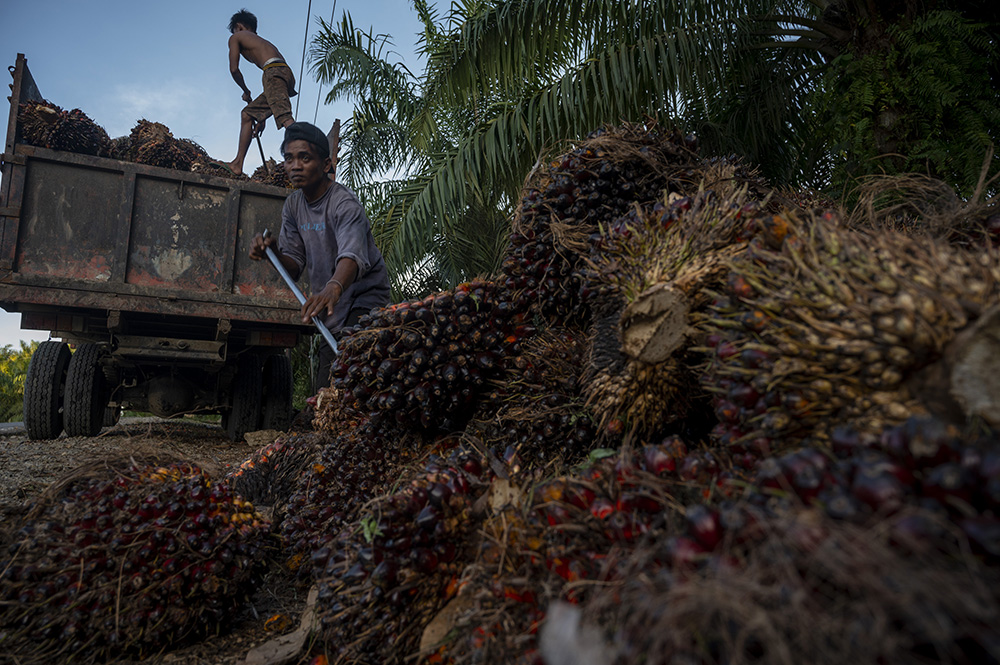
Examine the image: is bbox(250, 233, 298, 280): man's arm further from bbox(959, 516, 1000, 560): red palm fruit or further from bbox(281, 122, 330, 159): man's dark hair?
bbox(959, 516, 1000, 560): red palm fruit

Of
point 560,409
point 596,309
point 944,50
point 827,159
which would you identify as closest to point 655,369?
point 596,309

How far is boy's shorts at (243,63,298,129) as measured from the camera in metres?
6.91

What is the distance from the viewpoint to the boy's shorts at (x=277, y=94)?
6.91 metres

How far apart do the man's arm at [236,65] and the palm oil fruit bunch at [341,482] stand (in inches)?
275

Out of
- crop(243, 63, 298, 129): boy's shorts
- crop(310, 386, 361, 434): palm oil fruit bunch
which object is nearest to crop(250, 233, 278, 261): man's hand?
crop(310, 386, 361, 434): palm oil fruit bunch

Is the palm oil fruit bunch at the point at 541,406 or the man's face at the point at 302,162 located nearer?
the palm oil fruit bunch at the point at 541,406

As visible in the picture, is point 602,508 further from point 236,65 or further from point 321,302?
point 236,65

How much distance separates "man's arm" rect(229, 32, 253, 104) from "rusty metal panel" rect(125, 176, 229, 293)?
2.58 meters

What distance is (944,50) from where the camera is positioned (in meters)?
4.70

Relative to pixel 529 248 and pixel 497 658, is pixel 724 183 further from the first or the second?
pixel 497 658

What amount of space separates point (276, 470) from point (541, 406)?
60.6 inches

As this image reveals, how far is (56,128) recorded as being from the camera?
5273 millimetres

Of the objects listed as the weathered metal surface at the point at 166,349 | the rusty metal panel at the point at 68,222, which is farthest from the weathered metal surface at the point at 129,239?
the weathered metal surface at the point at 166,349

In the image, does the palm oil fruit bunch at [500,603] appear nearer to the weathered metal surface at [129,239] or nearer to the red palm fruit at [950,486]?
the red palm fruit at [950,486]
